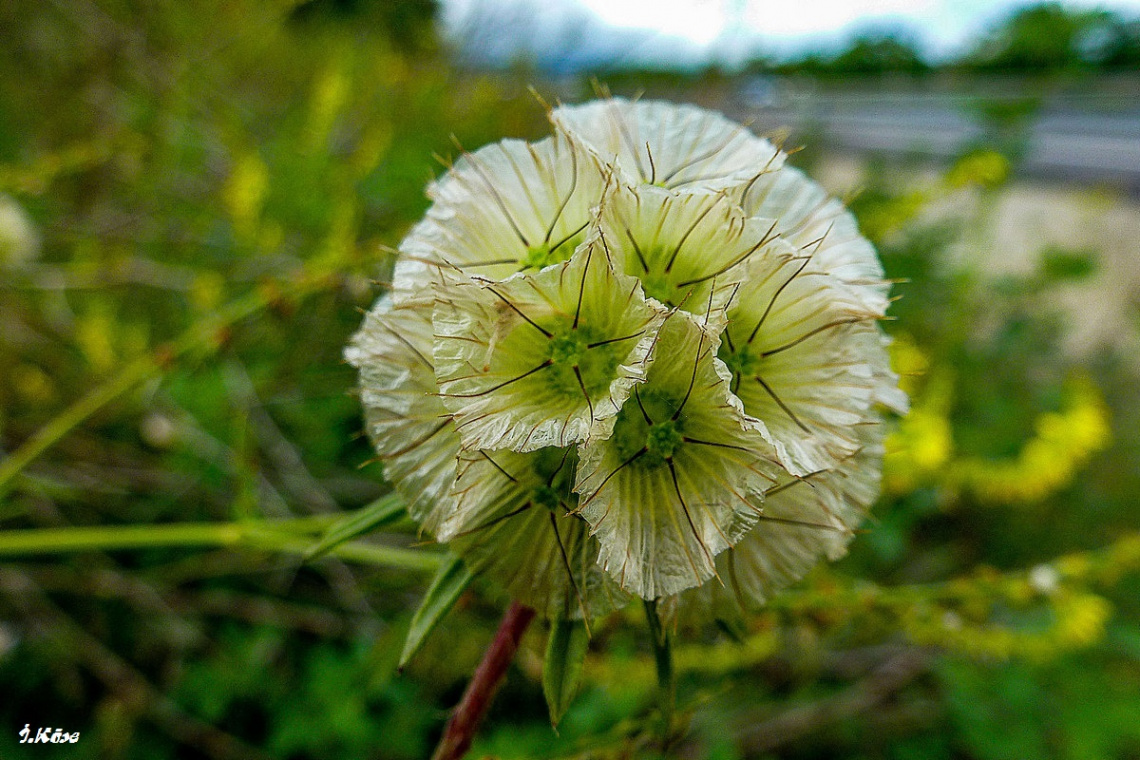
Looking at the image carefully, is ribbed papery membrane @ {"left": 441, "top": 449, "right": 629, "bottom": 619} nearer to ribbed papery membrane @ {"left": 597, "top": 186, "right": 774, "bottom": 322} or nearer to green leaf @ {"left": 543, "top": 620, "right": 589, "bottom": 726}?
green leaf @ {"left": 543, "top": 620, "right": 589, "bottom": 726}

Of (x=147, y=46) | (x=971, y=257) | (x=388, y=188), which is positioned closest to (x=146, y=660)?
(x=388, y=188)

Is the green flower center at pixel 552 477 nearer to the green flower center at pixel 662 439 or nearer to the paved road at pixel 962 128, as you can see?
the green flower center at pixel 662 439

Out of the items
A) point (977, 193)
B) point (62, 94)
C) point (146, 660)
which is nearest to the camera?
point (146, 660)

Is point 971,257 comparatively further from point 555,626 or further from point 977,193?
point 555,626

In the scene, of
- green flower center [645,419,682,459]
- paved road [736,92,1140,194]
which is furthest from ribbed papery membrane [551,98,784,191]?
paved road [736,92,1140,194]

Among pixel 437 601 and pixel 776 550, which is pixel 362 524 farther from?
pixel 776 550

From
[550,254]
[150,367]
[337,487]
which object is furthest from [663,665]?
[337,487]
